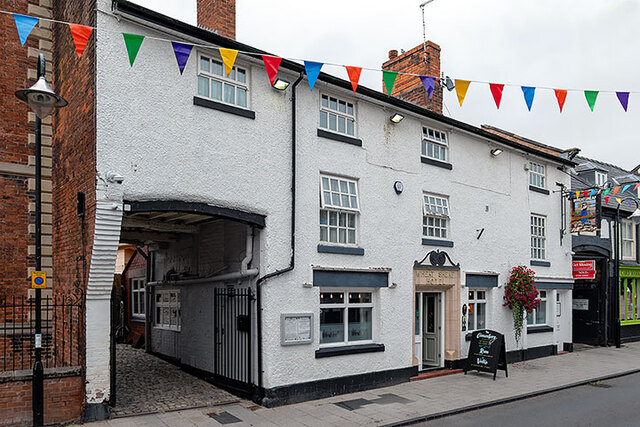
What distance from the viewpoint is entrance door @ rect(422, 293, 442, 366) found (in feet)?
46.8

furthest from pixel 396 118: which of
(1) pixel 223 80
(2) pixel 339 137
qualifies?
(1) pixel 223 80

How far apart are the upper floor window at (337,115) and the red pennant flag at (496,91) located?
3.19m

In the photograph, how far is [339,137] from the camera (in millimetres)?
11828

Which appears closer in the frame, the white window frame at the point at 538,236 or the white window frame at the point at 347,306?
the white window frame at the point at 347,306

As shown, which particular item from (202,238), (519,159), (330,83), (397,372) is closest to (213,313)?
(202,238)

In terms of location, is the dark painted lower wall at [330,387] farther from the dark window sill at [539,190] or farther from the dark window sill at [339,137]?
the dark window sill at [539,190]

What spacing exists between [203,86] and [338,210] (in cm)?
393

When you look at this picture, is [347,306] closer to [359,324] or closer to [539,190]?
[359,324]

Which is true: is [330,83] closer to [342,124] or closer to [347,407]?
[342,124]

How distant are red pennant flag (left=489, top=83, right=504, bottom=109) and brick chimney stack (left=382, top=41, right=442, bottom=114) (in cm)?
512

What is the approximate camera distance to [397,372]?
1255cm

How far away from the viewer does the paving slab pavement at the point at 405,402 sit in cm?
927

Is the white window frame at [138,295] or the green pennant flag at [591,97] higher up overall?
the green pennant flag at [591,97]

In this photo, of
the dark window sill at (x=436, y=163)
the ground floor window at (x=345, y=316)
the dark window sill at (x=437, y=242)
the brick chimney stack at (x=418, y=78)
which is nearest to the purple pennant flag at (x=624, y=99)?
the dark window sill at (x=436, y=163)
